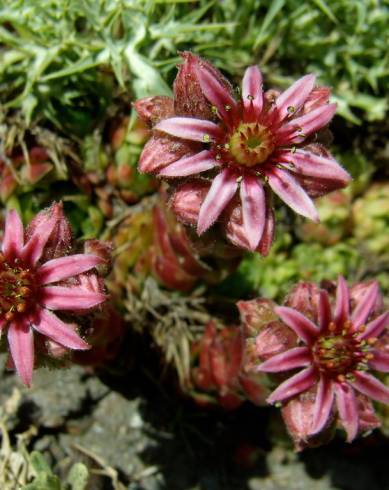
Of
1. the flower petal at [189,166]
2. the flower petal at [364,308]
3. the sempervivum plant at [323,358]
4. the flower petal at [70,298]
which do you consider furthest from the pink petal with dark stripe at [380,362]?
the flower petal at [70,298]

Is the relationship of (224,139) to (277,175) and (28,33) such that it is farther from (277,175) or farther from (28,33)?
(28,33)

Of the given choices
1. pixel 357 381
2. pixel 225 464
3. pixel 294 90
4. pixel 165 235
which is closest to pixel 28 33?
pixel 165 235

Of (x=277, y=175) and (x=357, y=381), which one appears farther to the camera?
(x=357, y=381)

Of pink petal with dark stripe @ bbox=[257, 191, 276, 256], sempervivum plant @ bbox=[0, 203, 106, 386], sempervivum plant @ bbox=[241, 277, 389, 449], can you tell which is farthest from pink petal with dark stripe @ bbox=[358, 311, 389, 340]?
sempervivum plant @ bbox=[0, 203, 106, 386]

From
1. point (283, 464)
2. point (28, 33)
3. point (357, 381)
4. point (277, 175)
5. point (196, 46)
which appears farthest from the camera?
Result: point (283, 464)

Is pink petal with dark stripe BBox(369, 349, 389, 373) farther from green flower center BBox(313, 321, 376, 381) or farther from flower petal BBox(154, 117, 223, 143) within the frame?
flower petal BBox(154, 117, 223, 143)

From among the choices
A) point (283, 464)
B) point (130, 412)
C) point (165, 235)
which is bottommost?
point (283, 464)

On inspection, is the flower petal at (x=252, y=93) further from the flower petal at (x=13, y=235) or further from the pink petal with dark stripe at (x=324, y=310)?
the flower petal at (x=13, y=235)
